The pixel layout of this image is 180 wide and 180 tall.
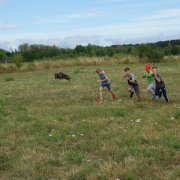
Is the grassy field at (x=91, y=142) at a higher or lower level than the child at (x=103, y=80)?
lower

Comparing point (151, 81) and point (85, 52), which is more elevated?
point (85, 52)

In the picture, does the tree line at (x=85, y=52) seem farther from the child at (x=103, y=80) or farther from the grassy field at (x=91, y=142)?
the grassy field at (x=91, y=142)

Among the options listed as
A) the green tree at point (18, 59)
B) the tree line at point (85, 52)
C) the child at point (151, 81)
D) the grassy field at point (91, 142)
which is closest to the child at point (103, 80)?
the grassy field at point (91, 142)

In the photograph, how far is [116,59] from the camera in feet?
103

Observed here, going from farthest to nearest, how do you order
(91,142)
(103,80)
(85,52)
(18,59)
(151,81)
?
(85,52)
(18,59)
(151,81)
(103,80)
(91,142)

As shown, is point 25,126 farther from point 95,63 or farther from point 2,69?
point 95,63

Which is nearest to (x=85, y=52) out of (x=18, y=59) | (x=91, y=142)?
(x=18, y=59)

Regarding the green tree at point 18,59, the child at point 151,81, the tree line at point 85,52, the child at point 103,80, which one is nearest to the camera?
the child at point 151,81

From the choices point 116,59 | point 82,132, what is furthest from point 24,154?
point 116,59

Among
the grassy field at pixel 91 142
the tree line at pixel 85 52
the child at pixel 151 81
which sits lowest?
the grassy field at pixel 91 142

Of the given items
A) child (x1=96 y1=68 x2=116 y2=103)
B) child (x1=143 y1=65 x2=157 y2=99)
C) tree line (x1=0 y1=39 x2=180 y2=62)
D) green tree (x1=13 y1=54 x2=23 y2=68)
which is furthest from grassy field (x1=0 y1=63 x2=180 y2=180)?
tree line (x1=0 y1=39 x2=180 y2=62)

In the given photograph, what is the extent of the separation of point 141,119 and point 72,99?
12.8ft

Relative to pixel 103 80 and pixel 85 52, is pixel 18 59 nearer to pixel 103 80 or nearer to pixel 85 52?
pixel 103 80

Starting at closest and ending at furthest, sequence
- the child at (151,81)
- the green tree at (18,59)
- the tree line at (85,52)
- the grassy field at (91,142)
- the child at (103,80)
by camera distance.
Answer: the grassy field at (91,142), the child at (151,81), the child at (103,80), the green tree at (18,59), the tree line at (85,52)
